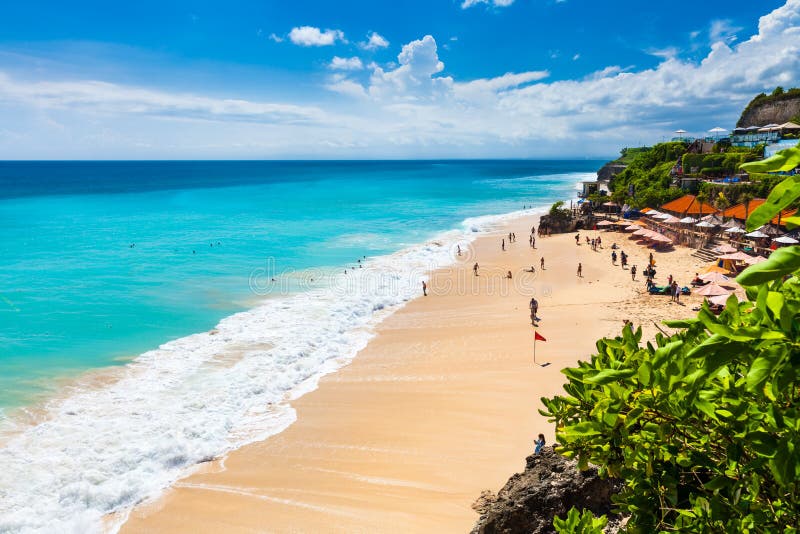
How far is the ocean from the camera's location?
12.6 m

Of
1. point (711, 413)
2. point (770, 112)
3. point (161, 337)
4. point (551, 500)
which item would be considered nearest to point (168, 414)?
point (161, 337)

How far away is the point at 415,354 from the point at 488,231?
110ft

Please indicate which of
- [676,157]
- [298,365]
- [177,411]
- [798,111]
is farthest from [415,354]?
[798,111]

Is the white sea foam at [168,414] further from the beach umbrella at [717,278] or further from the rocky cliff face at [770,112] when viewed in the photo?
the rocky cliff face at [770,112]

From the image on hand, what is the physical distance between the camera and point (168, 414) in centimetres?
1498

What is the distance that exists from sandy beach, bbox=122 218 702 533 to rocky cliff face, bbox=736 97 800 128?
145 feet

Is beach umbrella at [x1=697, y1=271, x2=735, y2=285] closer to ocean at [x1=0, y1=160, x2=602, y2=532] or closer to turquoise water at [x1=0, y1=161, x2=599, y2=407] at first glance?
ocean at [x1=0, y1=160, x2=602, y2=532]

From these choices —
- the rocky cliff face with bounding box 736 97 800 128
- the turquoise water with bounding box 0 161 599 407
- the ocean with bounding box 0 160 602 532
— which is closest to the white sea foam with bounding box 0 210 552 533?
the ocean with bounding box 0 160 602 532

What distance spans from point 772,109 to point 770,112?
1.19 feet

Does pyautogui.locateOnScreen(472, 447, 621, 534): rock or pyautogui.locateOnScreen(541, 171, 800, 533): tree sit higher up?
pyautogui.locateOnScreen(541, 171, 800, 533): tree

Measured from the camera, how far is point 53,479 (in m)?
12.0

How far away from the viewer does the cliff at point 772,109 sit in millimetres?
54062

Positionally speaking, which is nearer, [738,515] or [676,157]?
[738,515]

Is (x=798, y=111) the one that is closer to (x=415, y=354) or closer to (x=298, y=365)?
(x=415, y=354)
